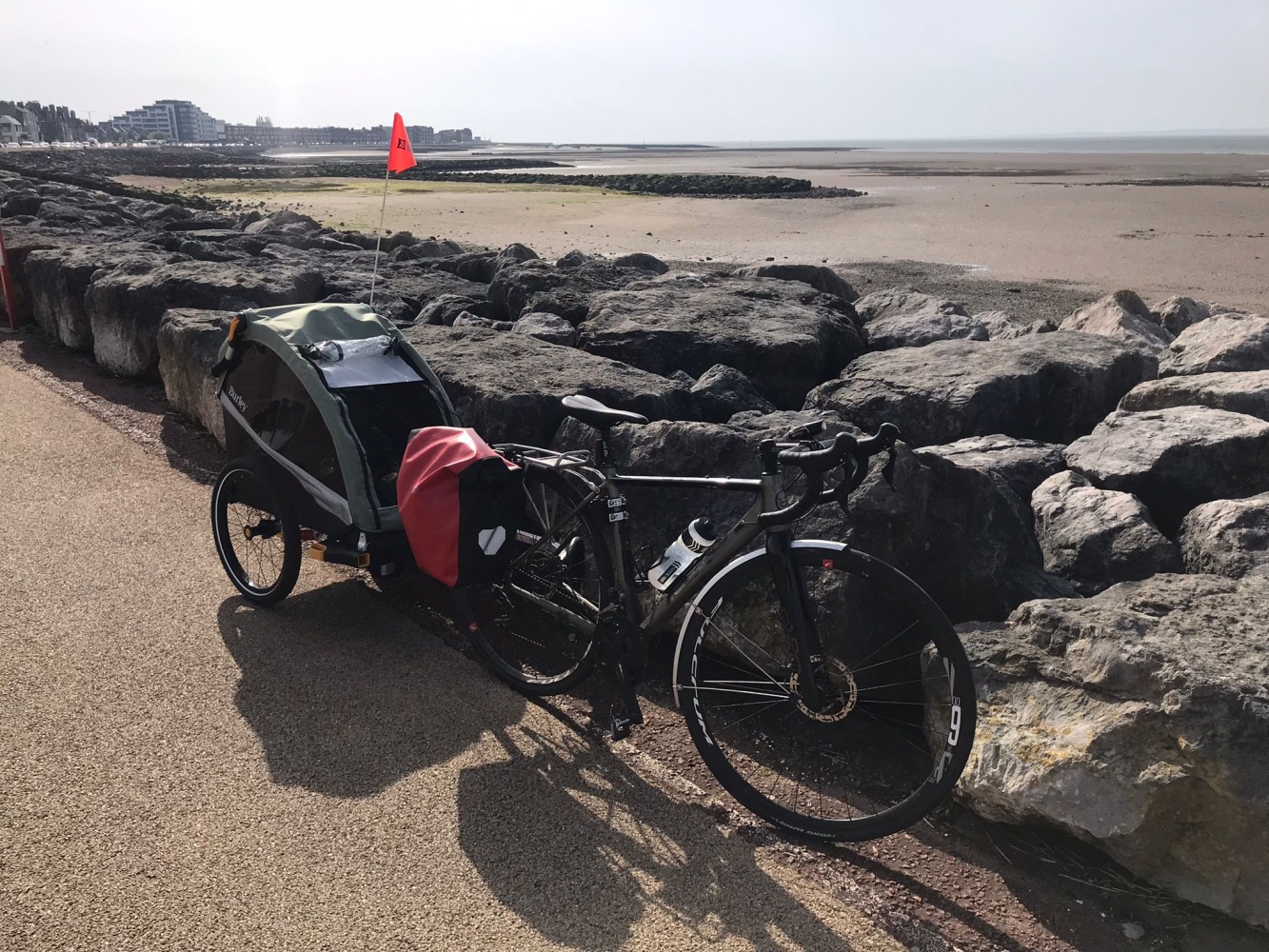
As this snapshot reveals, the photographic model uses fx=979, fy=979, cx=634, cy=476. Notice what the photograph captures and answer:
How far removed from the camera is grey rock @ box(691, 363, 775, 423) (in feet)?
19.6

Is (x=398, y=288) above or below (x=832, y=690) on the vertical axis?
above

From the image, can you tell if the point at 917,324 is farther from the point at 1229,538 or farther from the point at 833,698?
the point at 833,698

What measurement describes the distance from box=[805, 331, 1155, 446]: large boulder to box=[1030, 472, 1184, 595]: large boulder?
4.20ft

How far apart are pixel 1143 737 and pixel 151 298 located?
8652 mm

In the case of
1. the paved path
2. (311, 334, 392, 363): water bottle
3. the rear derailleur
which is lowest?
the paved path

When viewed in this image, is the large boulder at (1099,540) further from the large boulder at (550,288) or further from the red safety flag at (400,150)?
the large boulder at (550,288)

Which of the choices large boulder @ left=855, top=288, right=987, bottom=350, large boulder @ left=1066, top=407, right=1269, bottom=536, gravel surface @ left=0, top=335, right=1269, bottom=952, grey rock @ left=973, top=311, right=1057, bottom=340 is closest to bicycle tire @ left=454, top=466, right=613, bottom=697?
gravel surface @ left=0, top=335, right=1269, bottom=952

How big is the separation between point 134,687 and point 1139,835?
3859mm

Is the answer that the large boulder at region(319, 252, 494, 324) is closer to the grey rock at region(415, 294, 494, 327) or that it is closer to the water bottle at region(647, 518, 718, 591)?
the grey rock at region(415, 294, 494, 327)

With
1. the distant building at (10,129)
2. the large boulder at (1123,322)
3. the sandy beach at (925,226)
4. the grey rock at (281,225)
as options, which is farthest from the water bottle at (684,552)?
the distant building at (10,129)

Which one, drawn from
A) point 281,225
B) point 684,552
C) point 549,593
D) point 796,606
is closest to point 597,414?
point 684,552

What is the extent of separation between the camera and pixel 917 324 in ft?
29.0

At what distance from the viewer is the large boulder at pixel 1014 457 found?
5.36m

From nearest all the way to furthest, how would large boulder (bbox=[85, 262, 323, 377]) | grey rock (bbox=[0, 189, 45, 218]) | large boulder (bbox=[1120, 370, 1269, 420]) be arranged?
large boulder (bbox=[1120, 370, 1269, 420]) → large boulder (bbox=[85, 262, 323, 377]) → grey rock (bbox=[0, 189, 45, 218])
